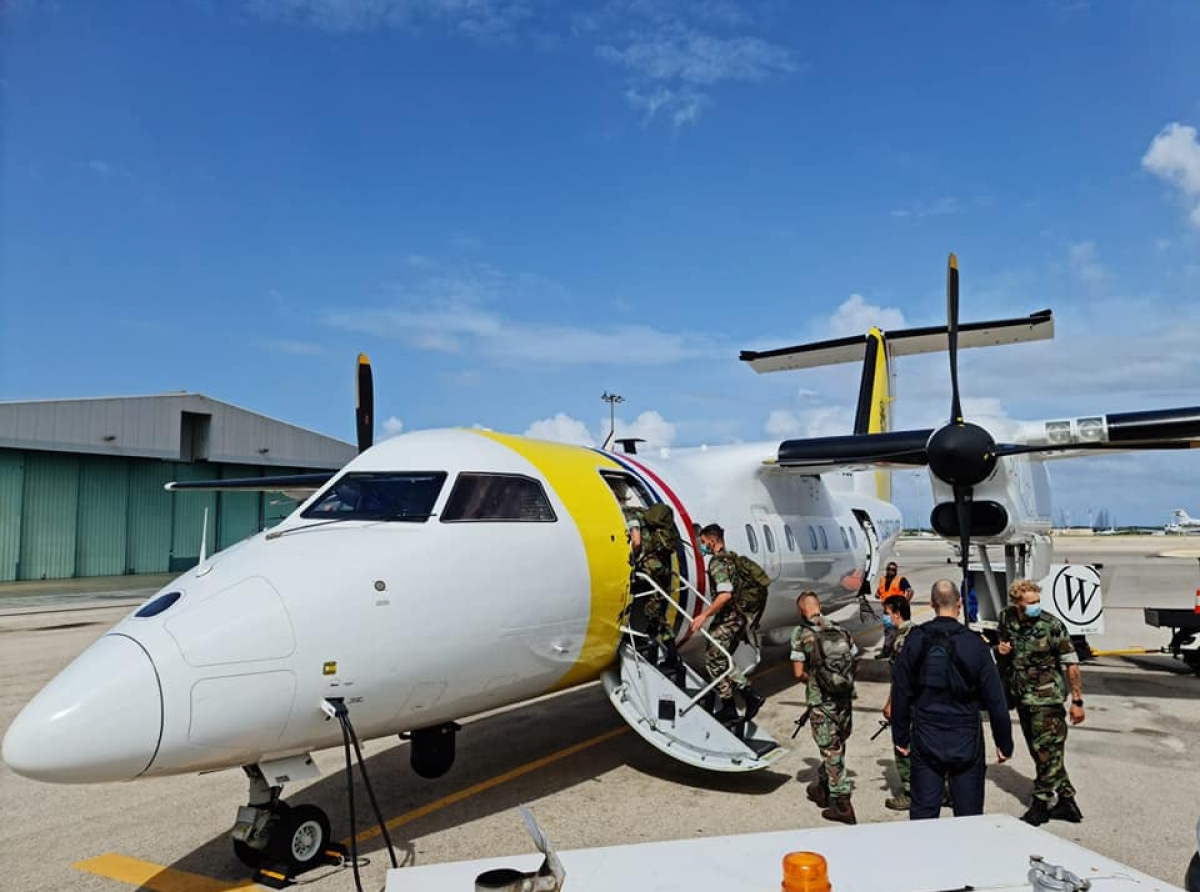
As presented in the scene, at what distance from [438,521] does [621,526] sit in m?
2.00

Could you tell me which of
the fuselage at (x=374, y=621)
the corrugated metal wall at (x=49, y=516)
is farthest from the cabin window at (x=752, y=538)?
the corrugated metal wall at (x=49, y=516)

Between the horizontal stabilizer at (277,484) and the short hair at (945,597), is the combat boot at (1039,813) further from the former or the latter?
the horizontal stabilizer at (277,484)

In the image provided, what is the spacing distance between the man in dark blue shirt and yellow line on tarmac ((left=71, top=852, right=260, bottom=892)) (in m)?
4.04

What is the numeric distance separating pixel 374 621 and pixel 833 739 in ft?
11.4

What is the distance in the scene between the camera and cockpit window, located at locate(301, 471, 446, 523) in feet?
19.8

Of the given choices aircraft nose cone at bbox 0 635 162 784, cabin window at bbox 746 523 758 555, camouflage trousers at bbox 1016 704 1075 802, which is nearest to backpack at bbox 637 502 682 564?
cabin window at bbox 746 523 758 555

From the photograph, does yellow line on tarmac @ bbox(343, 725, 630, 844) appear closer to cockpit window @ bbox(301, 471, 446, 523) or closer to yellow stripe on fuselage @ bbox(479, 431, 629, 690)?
yellow stripe on fuselage @ bbox(479, 431, 629, 690)

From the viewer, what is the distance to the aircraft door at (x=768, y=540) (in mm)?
10375

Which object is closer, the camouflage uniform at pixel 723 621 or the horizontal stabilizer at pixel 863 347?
the camouflage uniform at pixel 723 621

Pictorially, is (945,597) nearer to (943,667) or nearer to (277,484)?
(943,667)

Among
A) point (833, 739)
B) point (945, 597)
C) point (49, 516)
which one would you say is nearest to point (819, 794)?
point (833, 739)

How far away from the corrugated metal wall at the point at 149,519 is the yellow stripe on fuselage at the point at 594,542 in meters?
30.8

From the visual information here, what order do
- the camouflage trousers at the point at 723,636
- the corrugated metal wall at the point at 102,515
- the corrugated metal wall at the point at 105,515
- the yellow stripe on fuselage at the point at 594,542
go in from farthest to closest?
the corrugated metal wall at the point at 102,515 → the corrugated metal wall at the point at 105,515 → the camouflage trousers at the point at 723,636 → the yellow stripe on fuselage at the point at 594,542

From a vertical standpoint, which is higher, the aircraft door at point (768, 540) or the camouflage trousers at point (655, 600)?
the aircraft door at point (768, 540)
